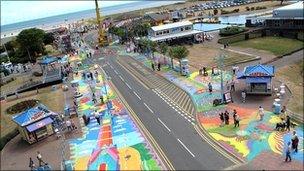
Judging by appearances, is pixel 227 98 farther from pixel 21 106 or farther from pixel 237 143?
pixel 21 106

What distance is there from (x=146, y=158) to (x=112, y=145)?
5.69 metres

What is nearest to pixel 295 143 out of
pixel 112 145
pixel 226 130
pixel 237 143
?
pixel 237 143

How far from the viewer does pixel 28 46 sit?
107250mm

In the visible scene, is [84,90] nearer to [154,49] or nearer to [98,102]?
[98,102]

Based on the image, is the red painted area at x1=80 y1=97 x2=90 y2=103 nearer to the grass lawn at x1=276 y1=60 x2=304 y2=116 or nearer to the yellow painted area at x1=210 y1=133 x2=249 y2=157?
the yellow painted area at x1=210 y1=133 x2=249 y2=157

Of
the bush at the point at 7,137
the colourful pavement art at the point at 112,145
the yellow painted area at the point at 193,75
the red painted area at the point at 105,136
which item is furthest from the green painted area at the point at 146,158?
the yellow painted area at the point at 193,75

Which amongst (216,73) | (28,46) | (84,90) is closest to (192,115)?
(216,73)

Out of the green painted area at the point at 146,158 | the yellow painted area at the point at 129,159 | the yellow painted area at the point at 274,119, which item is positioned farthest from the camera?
the yellow painted area at the point at 274,119

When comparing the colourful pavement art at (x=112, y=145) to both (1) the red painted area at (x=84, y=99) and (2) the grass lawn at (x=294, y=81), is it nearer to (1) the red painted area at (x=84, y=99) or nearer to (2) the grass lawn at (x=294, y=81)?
(1) the red painted area at (x=84, y=99)

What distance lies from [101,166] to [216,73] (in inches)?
1265

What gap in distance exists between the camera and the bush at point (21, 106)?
5612 cm

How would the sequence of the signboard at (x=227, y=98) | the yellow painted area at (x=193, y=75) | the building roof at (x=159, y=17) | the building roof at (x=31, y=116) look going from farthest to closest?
the building roof at (x=159, y=17)
the yellow painted area at (x=193, y=75)
the signboard at (x=227, y=98)
the building roof at (x=31, y=116)

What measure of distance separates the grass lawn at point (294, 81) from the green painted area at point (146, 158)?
1776 cm

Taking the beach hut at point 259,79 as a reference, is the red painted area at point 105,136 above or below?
below
